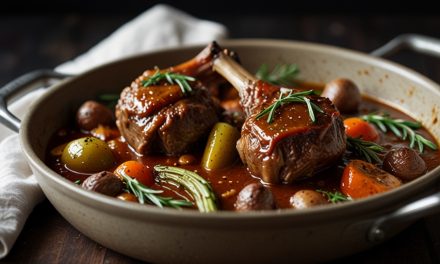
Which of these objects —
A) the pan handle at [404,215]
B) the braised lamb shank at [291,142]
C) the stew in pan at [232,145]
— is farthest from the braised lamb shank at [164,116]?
the pan handle at [404,215]

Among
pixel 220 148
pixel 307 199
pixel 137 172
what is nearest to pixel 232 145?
pixel 220 148

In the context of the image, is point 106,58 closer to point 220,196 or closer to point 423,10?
point 220,196

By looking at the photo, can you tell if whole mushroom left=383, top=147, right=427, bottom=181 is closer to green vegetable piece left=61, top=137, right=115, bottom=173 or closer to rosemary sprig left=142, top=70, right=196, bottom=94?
rosemary sprig left=142, top=70, right=196, bottom=94

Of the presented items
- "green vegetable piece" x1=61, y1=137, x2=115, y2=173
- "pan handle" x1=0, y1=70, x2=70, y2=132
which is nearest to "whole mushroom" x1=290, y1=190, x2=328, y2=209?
Answer: "green vegetable piece" x1=61, y1=137, x2=115, y2=173

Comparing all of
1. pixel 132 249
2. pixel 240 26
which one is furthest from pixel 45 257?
pixel 240 26

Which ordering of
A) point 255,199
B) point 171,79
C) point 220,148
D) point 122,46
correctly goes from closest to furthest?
point 255,199 < point 220,148 < point 171,79 < point 122,46

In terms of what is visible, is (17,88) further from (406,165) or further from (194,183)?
(406,165)

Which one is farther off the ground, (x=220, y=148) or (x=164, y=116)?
(x=164, y=116)
